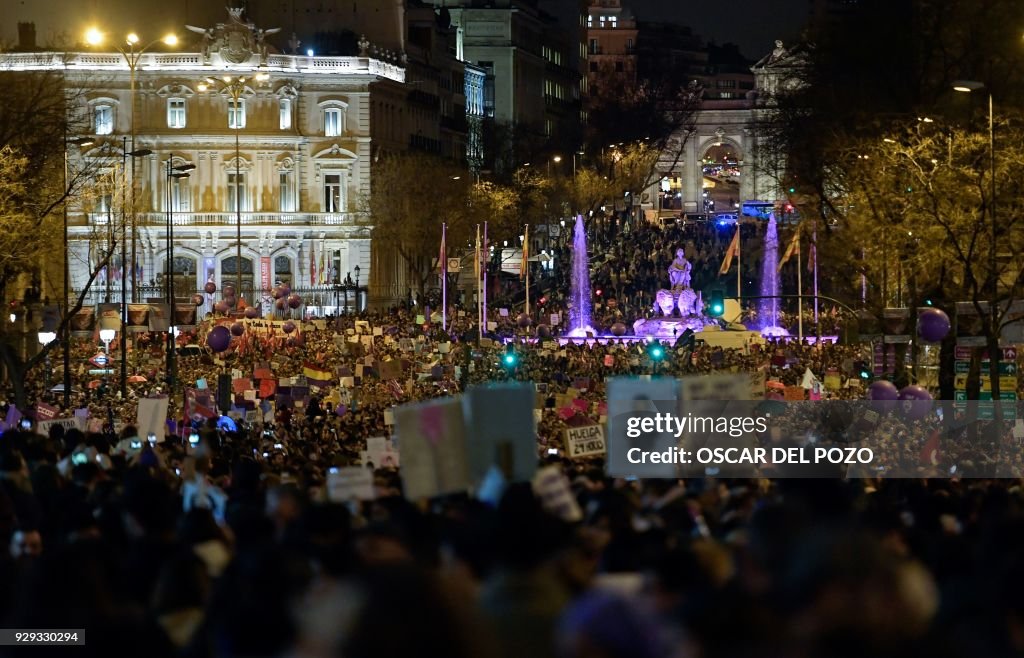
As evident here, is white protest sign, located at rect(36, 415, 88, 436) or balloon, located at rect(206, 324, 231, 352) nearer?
white protest sign, located at rect(36, 415, 88, 436)

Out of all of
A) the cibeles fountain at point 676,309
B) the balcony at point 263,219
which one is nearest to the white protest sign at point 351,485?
the cibeles fountain at point 676,309

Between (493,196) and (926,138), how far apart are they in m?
65.5

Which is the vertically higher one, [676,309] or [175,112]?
[175,112]

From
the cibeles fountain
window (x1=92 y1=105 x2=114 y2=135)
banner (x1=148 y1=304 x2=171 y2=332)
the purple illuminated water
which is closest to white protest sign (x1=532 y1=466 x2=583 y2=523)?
banner (x1=148 y1=304 x2=171 y2=332)

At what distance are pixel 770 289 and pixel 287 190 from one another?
26.4 meters

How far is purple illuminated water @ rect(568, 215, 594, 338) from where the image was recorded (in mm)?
84438

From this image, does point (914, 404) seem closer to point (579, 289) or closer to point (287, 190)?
point (579, 289)

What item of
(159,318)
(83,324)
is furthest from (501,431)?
(159,318)

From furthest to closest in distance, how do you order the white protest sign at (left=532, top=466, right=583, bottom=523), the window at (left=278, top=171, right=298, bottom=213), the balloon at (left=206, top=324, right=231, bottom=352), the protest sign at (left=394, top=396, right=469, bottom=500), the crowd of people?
the window at (left=278, top=171, right=298, bottom=213) < the balloon at (left=206, top=324, right=231, bottom=352) < the protest sign at (left=394, top=396, right=469, bottom=500) < the white protest sign at (left=532, top=466, right=583, bottom=523) < the crowd of people

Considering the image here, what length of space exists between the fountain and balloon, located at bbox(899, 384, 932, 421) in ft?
137

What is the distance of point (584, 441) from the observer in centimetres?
2361

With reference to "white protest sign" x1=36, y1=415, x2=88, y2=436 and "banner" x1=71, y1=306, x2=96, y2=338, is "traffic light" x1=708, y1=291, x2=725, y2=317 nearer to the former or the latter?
"banner" x1=71, y1=306, x2=96, y2=338

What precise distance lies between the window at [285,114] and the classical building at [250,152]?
4 centimetres

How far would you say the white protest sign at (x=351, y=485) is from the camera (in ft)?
51.5
